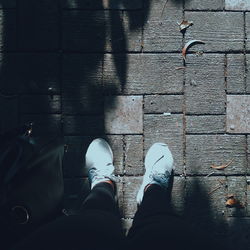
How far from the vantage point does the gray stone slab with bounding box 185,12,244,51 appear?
3553 mm

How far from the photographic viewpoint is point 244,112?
3.56 metres

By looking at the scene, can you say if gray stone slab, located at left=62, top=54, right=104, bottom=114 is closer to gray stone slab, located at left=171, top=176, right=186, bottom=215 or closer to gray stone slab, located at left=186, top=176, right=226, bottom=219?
gray stone slab, located at left=171, top=176, right=186, bottom=215

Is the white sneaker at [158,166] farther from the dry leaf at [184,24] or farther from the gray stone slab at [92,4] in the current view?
the gray stone slab at [92,4]

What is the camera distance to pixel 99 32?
354 cm

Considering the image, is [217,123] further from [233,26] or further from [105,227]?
[105,227]

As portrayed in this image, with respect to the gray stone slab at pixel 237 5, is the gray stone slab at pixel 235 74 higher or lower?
lower

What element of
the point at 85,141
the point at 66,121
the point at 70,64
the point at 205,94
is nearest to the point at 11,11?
the point at 70,64

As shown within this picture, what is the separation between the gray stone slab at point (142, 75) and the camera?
353cm

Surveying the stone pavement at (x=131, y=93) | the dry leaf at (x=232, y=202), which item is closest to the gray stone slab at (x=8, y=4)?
the stone pavement at (x=131, y=93)

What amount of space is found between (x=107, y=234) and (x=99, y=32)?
1.86 metres

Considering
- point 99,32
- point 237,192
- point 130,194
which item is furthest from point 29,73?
point 237,192

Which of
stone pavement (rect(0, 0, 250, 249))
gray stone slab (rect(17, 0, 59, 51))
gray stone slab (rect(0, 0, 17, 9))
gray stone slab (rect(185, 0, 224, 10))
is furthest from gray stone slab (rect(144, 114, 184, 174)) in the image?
gray stone slab (rect(0, 0, 17, 9))

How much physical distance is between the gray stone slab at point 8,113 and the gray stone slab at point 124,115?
2.56ft

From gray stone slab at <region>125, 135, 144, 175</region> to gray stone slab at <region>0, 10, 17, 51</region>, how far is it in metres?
1.29
